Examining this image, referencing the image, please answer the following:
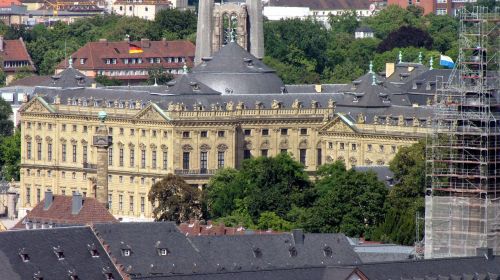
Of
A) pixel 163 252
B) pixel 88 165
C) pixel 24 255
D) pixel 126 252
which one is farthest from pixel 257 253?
pixel 88 165

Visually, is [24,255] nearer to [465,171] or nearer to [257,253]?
[257,253]

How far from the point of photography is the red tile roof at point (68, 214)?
485ft

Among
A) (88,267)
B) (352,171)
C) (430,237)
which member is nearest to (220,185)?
(352,171)

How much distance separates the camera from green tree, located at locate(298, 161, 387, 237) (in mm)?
159750

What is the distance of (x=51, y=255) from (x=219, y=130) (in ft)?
213

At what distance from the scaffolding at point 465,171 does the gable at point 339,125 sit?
45592 mm

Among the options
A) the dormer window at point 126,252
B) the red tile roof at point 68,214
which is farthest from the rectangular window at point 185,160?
the dormer window at point 126,252

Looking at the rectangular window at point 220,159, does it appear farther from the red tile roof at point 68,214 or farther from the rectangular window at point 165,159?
the red tile roof at point 68,214

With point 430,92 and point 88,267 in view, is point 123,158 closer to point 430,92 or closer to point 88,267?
point 430,92

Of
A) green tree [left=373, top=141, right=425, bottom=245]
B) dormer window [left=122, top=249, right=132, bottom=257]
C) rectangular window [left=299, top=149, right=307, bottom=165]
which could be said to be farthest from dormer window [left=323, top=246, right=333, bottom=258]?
rectangular window [left=299, top=149, right=307, bottom=165]

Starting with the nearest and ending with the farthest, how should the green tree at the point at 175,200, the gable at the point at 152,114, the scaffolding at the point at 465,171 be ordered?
the scaffolding at the point at 465,171
the green tree at the point at 175,200
the gable at the point at 152,114

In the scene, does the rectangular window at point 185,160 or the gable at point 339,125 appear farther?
the gable at point 339,125

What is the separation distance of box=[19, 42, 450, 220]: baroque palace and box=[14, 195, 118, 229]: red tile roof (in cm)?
3252

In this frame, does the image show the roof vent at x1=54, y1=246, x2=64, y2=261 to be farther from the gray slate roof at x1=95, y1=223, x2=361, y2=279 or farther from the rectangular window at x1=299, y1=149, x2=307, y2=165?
the rectangular window at x1=299, y1=149, x2=307, y2=165
